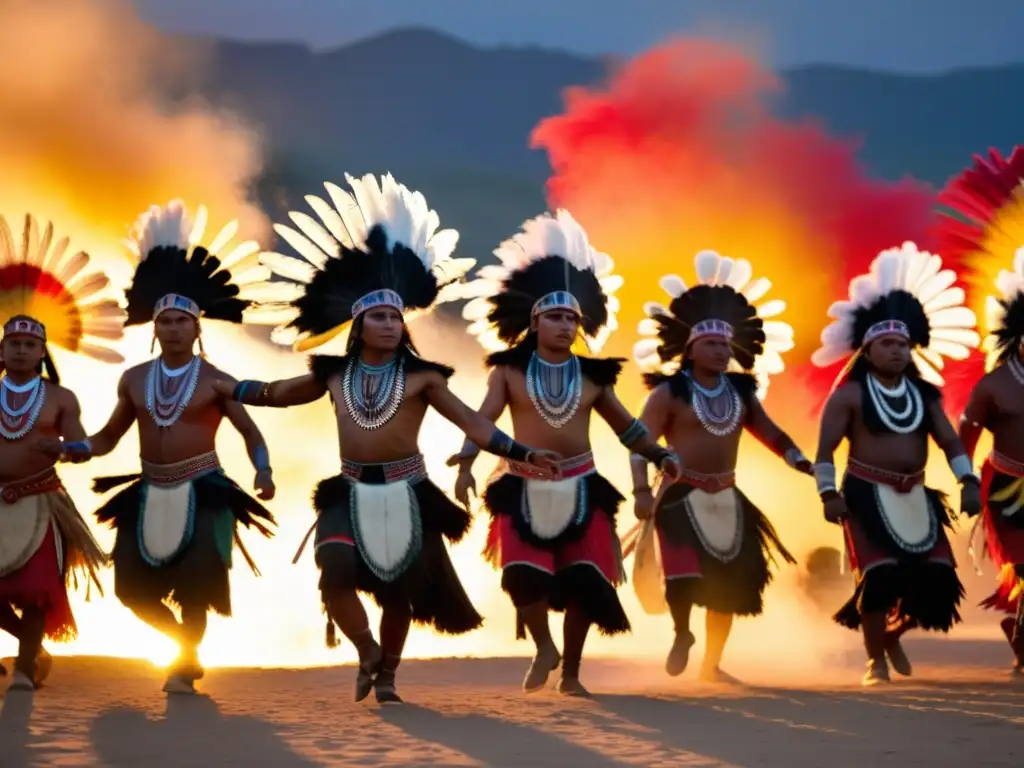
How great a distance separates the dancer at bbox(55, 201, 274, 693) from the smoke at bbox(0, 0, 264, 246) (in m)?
6.02

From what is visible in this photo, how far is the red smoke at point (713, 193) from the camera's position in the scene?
1430 cm

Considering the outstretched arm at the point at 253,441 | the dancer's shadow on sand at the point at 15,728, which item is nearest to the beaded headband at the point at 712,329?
the outstretched arm at the point at 253,441

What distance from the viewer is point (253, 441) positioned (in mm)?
7418

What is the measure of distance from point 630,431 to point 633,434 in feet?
0.08

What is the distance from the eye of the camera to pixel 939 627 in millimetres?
7809

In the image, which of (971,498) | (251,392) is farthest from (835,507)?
(251,392)

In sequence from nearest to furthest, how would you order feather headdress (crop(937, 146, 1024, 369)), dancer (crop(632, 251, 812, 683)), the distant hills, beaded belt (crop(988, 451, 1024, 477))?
dancer (crop(632, 251, 812, 683))
beaded belt (crop(988, 451, 1024, 477))
feather headdress (crop(937, 146, 1024, 369))
the distant hills

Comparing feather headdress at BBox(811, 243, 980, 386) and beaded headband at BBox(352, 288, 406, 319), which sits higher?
feather headdress at BBox(811, 243, 980, 386)

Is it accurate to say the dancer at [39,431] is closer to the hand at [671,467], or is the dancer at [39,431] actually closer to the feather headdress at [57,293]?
the feather headdress at [57,293]

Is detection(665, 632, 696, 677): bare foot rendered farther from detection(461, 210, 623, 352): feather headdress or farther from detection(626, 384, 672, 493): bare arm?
detection(461, 210, 623, 352): feather headdress

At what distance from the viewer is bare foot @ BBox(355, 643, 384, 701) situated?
6883mm

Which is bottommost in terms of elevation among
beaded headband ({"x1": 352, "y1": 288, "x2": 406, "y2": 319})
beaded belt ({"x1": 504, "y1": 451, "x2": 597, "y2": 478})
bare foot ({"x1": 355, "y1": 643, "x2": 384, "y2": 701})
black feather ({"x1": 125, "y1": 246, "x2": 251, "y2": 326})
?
bare foot ({"x1": 355, "y1": 643, "x2": 384, "y2": 701})

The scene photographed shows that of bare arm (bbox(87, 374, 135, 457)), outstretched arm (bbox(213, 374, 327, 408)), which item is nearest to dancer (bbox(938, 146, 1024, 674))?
outstretched arm (bbox(213, 374, 327, 408))

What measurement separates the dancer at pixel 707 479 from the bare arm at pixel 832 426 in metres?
0.13
